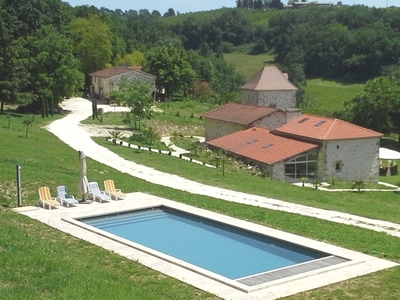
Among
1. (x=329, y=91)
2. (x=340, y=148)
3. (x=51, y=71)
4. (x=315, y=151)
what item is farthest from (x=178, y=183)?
(x=329, y=91)

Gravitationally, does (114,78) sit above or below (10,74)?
below

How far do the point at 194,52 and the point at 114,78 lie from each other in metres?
33.3

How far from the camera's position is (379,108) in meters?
52.9

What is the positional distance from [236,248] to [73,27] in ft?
197

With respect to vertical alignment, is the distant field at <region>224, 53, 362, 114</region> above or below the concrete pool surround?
below

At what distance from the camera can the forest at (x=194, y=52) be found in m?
46.2

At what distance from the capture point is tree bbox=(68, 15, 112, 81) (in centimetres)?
6756

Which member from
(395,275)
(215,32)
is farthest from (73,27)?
(215,32)

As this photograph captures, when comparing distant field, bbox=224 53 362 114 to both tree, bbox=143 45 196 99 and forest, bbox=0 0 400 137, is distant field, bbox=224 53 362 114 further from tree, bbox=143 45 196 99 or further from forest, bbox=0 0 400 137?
tree, bbox=143 45 196 99

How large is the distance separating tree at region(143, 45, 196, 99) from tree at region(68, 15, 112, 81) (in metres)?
7.62

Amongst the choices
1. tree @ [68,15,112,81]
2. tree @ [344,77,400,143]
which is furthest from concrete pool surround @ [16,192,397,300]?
tree @ [68,15,112,81]

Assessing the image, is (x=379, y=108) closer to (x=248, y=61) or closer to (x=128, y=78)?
(x=128, y=78)

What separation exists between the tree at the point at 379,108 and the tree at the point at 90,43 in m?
30.0

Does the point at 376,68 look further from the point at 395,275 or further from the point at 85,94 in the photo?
the point at 395,275
